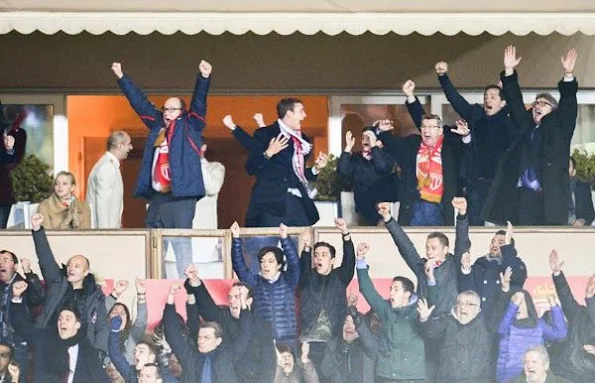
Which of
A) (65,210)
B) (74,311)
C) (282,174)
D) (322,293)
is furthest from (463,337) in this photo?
(65,210)

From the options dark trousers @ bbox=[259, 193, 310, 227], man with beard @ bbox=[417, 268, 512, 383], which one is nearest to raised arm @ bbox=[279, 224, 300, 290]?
dark trousers @ bbox=[259, 193, 310, 227]

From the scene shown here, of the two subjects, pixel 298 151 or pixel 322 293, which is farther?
pixel 298 151

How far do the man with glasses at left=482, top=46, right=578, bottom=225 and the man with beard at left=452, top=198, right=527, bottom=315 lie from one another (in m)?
0.24

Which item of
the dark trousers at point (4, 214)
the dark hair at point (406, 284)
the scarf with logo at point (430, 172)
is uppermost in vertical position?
the scarf with logo at point (430, 172)

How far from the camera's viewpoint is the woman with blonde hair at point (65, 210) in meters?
15.9

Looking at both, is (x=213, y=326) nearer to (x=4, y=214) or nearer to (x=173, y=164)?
(x=173, y=164)

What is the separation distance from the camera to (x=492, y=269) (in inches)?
620

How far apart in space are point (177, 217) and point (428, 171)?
2103 mm

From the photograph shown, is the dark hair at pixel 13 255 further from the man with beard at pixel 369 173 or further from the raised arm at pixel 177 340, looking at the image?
the man with beard at pixel 369 173

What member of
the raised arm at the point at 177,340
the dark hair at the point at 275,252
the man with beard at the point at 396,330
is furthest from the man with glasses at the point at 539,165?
the raised arm at the point at 177,340

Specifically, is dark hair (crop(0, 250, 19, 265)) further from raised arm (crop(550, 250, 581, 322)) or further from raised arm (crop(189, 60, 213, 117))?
raised arm (crop(550, 250, 581, 322))

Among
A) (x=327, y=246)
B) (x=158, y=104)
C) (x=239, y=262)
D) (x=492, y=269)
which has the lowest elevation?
(x=492, y=269)

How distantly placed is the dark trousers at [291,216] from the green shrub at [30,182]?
8.33 ft

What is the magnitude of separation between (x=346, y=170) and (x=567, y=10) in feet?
7.42
